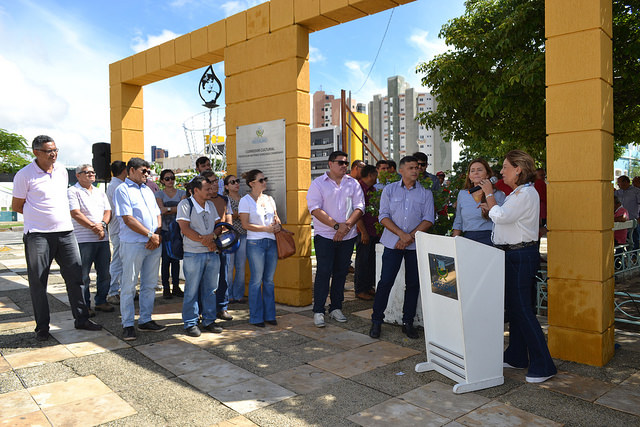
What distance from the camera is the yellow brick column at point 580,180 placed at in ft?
13.6

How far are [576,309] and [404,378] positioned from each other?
1670 millimetres

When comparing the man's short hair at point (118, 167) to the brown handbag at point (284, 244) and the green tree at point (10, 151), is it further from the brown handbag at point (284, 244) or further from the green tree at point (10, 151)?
the green tree at point (10, 151)

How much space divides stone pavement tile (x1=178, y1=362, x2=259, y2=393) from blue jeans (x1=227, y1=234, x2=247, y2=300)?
2.24m

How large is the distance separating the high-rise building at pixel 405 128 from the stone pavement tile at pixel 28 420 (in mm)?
81789

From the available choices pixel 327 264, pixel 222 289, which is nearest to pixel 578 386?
pixel 327 264

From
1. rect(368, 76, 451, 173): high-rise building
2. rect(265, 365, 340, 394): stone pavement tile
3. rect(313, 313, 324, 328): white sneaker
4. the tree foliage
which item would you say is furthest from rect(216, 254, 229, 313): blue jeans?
rect(368, 76, 451, 173): high-rise building

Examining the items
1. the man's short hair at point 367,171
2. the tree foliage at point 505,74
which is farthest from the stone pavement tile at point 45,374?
the tree foliage at point 505,74

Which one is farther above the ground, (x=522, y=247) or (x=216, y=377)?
(x=522, y=247)

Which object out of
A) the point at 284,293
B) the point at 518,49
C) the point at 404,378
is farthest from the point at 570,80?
the point at 518,49

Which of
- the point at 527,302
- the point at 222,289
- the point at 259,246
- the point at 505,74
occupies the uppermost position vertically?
the point at 505,74

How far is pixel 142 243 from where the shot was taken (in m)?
5.07

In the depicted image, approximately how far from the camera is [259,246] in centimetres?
543

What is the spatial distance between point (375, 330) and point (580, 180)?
2.41 metres

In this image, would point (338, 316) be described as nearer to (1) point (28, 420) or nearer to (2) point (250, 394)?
(2) point (250, 394)
